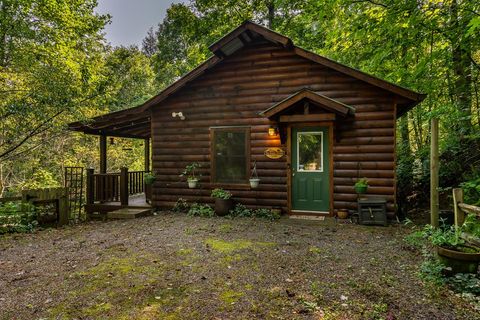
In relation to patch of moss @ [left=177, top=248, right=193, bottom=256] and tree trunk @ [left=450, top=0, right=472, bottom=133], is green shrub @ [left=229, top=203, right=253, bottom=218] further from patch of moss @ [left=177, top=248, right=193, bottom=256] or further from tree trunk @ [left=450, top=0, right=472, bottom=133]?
tree trunk @ [left=450, top=0, right=472, bottom=133]

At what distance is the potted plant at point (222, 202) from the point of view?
753cm

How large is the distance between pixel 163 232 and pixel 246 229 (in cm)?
177

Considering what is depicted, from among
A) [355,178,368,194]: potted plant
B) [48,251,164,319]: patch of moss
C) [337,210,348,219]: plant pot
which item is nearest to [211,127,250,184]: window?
[337,210,348,219]: plant pot

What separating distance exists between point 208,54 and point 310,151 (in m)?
10.7

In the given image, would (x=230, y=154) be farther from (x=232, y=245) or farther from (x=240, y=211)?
(x=232, y=245)

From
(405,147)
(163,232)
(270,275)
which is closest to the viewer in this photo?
(270,275)

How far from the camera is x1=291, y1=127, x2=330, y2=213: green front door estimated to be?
7188mm

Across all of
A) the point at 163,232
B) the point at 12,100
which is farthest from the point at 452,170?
the point at 12,100

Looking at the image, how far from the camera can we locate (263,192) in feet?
25.0

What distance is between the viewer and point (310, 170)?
24.0ft

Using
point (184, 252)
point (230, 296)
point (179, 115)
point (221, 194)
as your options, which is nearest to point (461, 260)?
point (230, 296)

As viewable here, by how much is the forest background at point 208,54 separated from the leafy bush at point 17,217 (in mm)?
2012

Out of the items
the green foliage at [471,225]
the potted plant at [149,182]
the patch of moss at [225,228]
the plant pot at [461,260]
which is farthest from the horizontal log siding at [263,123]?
the plant pot at [461,260]

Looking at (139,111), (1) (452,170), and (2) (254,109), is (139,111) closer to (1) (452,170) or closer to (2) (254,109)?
(2) (254,109)
